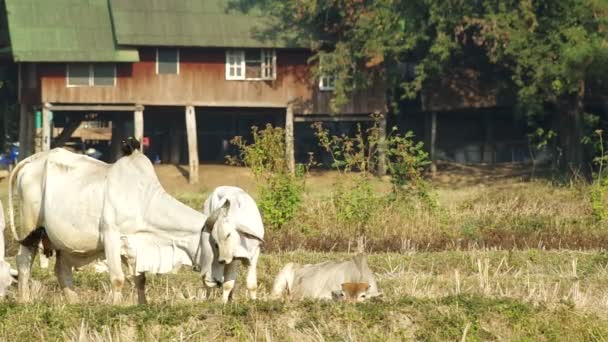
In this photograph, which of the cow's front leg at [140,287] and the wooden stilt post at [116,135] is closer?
the cow's front leg at [140,287]

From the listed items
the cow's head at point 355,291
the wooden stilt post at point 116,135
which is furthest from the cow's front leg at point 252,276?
the wooden stilt post at point 116,135

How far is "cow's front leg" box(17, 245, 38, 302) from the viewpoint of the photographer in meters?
15.3

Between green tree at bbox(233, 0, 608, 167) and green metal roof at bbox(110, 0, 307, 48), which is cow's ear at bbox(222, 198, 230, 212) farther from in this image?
green metal roof at bbox(110, 0, 307, 48)

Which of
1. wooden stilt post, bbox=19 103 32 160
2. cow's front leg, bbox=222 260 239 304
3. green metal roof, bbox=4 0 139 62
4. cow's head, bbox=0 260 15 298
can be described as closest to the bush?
cow's front leg, bbox=222 260 239 304

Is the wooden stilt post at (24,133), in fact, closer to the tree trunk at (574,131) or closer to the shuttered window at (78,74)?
the shuttered window at (78,74)

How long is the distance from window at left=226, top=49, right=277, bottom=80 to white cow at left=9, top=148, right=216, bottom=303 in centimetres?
3093

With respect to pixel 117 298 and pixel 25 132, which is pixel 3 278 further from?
pixel 25 132

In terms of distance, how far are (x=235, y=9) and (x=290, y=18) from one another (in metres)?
1.89

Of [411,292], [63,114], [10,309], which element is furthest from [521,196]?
[63,114]

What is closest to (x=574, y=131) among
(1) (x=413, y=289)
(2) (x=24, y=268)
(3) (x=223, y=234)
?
(1) (x=413, y=289)

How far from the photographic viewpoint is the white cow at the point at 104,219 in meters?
14.3

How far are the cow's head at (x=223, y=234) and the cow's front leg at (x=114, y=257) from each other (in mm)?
1148

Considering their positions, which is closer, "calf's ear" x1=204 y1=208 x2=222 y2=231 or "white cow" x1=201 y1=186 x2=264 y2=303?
"white cow" x1=201 y1=186 x2=264 y2=303

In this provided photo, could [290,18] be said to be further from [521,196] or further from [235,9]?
[521,196]
